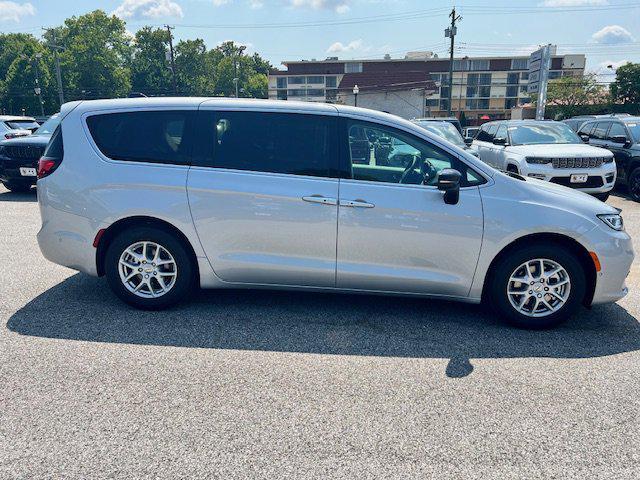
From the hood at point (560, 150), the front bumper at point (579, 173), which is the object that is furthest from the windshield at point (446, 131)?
the front bumper at point (579, 173)

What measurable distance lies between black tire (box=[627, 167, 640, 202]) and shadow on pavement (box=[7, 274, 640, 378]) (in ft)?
26.4

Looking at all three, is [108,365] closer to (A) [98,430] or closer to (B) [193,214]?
(A) [98,430]

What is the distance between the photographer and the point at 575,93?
51.1m

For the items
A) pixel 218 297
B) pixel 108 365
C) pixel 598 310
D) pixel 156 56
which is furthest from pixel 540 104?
pixel 156 56

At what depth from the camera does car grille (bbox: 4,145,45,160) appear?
1019 cm

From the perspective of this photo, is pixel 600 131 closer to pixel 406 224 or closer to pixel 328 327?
pixel 406 224

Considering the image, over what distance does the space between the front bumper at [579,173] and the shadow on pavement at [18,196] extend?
10470 mm

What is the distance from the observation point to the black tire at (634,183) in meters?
11.1

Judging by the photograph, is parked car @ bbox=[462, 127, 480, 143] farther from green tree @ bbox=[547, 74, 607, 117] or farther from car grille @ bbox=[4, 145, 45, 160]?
green tree @ bbox=[547, 74, 607, 117]

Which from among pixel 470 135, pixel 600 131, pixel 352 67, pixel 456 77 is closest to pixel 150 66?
pixel 352 67

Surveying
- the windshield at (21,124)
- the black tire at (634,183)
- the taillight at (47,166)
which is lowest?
the black tire at (634,183)

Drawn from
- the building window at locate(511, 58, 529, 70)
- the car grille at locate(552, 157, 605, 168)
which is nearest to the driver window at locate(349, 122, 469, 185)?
the car grille at locate(552, 157, 605, 168)

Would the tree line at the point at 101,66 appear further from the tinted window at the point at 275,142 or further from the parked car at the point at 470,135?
the tinted window at the point at 275,142

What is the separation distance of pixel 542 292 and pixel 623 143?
31.7ft
